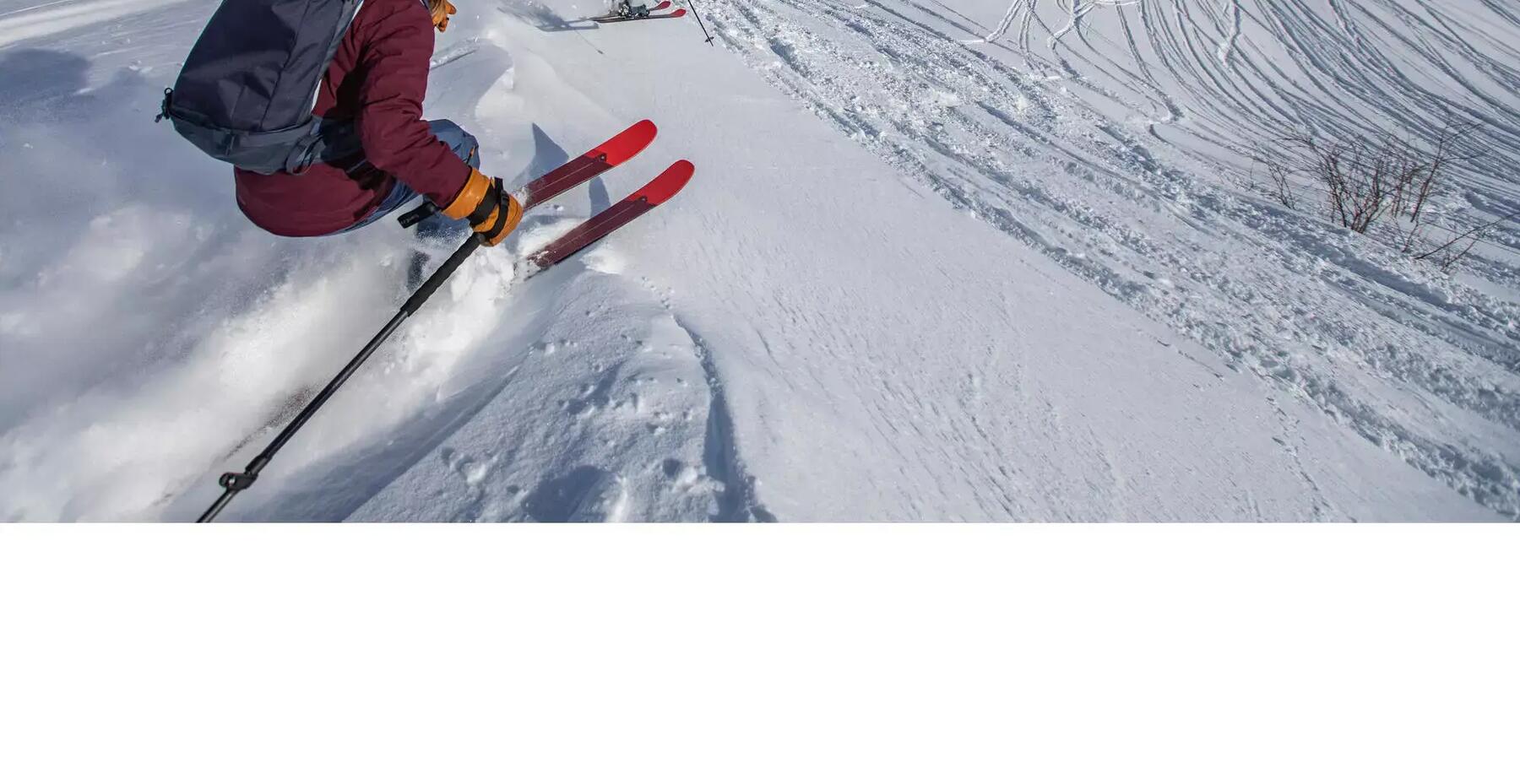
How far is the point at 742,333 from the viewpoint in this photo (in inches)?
92.0

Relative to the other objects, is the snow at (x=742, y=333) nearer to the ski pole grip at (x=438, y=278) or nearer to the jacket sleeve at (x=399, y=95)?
the ski pole grip at (x=438, y=278)

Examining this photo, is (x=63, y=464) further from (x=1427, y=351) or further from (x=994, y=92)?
(x=994, y=92)

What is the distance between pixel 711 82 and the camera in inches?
172

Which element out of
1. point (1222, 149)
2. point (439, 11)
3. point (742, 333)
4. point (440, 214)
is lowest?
point (440, 214)

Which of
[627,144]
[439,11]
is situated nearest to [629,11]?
[627,144]

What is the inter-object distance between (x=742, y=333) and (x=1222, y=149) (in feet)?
12.8

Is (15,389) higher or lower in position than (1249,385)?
lower

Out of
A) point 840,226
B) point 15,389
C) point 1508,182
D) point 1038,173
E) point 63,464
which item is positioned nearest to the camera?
point 63,464

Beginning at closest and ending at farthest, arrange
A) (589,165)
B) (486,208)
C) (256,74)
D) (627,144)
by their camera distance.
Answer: (256,74) → (486,208) → (589,165) → (627,144)

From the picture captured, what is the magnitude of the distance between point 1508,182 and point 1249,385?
3.58 m

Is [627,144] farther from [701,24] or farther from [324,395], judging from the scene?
[701,24]

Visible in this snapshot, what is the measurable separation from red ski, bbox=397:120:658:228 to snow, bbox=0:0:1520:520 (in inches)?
2.6
